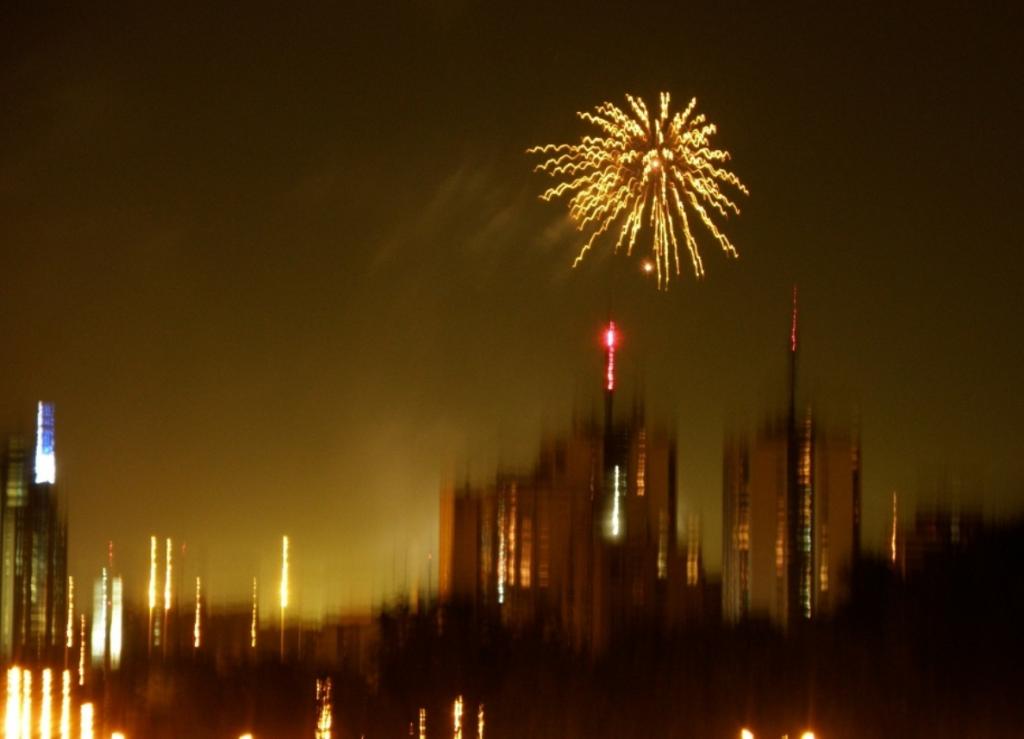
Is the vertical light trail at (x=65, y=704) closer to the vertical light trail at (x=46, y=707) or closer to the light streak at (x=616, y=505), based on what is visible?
the vertical light trail at (x=46, y=707)

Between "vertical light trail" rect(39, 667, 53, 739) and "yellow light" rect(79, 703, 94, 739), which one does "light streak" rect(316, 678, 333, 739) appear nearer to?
"yellow light" rect(79, 703, 94, 739)

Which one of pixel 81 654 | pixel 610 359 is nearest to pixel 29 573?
pixel 81 654

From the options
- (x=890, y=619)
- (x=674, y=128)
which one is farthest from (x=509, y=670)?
(x=674, y=128)

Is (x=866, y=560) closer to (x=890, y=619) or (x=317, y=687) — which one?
(x=890, y=619)

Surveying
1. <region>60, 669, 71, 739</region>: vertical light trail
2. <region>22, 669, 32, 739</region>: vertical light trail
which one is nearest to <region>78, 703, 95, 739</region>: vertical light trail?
<region>60, 669, 71, 739</region>: vertical light trail

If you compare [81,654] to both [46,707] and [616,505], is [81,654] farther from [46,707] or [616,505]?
[616,505]
